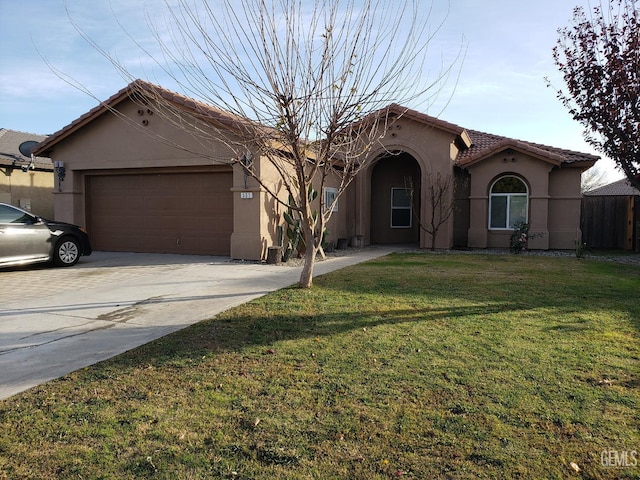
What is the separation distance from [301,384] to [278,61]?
461 centimetres

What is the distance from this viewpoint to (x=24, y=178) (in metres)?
17.0

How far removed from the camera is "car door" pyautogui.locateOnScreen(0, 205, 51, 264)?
9656mm

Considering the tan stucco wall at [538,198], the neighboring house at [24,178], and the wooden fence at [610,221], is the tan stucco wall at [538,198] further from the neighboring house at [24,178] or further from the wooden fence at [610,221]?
the neighboring house at [24,178]

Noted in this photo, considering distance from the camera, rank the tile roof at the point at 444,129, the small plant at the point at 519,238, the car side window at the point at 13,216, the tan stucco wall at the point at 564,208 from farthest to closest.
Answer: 1. the tan stucco wall at the point at 564,208
2. the small plant at the point at 519,238
3. the tile roof at the point at 444,129
4. the car side window at the point at 13,216

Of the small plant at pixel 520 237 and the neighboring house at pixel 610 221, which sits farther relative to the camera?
the neighboring house at pixel 610 221

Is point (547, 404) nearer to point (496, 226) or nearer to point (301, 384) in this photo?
point (301, 384)

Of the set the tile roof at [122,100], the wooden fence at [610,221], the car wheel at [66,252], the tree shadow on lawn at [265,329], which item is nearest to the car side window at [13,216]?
the car wheel at [66,252]

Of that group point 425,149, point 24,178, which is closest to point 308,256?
point 425,149

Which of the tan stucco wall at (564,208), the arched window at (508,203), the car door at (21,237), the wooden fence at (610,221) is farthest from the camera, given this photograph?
the wooden fence at (610,221)

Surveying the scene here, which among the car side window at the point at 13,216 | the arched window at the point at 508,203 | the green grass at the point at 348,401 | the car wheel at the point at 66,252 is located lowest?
the green grass at the point at 348,401

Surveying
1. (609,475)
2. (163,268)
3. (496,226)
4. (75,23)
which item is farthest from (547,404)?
(496,226)

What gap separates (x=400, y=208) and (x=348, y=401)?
1537 centimetres

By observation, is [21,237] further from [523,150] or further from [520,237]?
[523,150]

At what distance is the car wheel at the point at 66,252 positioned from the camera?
35.1 ft
